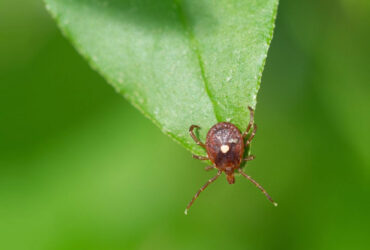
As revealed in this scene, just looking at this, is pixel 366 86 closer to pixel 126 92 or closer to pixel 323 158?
pixel 323 158

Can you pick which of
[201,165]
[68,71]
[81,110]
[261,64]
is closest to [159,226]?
[201,165]

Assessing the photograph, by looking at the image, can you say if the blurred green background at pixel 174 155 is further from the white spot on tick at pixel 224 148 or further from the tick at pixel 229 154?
the white spot on tick at pixel 224 148

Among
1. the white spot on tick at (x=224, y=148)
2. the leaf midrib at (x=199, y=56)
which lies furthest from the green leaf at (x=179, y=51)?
the white spot on tick at (x=224, y=148)

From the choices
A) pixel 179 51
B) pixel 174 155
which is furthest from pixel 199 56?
pixel 174 155

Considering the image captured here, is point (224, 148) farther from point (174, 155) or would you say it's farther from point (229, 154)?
point (174, 155)

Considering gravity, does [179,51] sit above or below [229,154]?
below

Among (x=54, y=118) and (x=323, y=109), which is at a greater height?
(x=323, y=109)
